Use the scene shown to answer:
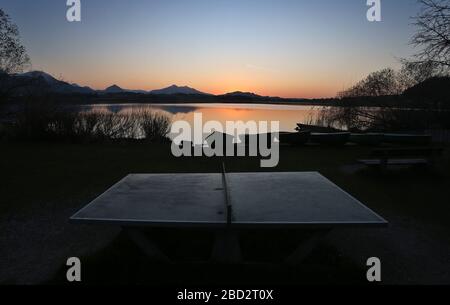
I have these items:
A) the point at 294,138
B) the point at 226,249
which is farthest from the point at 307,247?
the point at 294,138

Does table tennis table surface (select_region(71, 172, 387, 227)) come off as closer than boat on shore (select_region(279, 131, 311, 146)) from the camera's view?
Yes

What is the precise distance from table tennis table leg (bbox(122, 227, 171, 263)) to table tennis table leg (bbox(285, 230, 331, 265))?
1219 millimetres

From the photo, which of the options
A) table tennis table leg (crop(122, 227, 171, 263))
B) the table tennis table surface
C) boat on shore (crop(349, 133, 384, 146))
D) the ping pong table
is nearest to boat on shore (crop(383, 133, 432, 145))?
boat on shore (crop(349, 133, 384, 146))

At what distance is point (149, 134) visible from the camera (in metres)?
17.4

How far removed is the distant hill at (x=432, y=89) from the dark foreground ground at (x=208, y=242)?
5969mm

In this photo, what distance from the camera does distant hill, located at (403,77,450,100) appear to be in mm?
13172

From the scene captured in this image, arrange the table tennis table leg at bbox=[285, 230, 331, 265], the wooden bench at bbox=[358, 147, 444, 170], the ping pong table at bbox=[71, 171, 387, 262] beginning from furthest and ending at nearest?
the wooden bench at bbox=[358, 147, 444, 170], the table tennis table leg at bbox=[285, 230, 331, 265], the ping pong table at bbox=[71, 171, 387, 262]

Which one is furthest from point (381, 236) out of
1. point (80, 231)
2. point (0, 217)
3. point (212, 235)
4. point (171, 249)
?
point (0, 217)

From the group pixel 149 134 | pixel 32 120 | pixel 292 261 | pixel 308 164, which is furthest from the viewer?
pixel 149 134

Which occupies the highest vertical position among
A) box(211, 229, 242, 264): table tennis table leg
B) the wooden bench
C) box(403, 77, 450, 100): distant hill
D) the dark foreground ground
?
box(403, 77, 450, 100): distant hill

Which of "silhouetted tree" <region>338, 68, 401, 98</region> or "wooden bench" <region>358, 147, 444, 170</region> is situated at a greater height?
"silhouetted tree" <region>338, 68, 401, 98</region>

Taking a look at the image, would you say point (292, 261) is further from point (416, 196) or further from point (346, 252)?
point (416, 196)

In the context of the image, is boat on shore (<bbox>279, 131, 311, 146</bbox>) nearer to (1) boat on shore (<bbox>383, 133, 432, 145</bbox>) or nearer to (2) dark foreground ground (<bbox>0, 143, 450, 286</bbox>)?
(1) boat on shore (<bbox>383, 133, 432, 145</bbox>)
